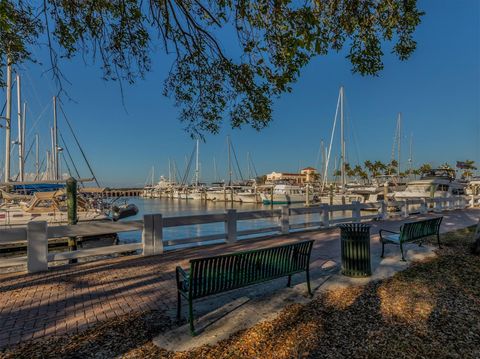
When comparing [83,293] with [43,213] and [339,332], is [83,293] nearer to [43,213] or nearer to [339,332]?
[339,332]

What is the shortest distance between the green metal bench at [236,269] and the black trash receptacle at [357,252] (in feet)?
4.50

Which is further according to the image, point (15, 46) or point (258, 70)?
point (258, 70)

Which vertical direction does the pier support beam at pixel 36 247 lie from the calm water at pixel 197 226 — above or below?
above

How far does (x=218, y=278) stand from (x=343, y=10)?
5.80 m

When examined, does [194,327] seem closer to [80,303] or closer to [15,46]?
[80,303]

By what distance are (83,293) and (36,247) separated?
7.74ft

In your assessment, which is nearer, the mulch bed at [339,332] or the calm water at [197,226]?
the mulch bed at [339,332]

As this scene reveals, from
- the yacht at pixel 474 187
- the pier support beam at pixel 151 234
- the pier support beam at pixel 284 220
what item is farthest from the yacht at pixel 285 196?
the pier support beam at pixel 151 234

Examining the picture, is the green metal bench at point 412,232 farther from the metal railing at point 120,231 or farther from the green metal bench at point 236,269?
the metal railing at point 120,231

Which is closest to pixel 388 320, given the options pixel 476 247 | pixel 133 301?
pixel 133 301

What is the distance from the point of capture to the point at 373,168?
259 feet

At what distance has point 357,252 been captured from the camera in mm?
6250

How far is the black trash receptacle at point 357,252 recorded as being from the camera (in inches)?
245

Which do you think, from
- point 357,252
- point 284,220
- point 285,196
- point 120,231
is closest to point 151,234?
point 120,231
